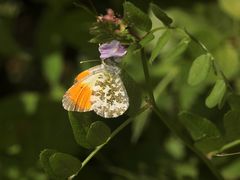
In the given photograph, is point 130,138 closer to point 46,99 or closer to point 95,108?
point 46,99

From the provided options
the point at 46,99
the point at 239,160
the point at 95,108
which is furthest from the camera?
the point at 46,99

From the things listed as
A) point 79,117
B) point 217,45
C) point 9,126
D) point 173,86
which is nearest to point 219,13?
point 217,45

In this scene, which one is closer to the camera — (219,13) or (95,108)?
(95,108)

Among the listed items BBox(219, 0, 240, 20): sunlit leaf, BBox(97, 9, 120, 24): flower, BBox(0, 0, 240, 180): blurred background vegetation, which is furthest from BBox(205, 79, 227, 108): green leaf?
BBox(219, 0, 240, 20): sunlit leaf

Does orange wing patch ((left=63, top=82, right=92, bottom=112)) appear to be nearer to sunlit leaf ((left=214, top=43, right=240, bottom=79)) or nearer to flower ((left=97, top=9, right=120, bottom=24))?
flower ((left=97, top=9, right=120, bottom=24))

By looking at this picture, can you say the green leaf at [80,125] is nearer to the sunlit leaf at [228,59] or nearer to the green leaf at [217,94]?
the green leaf at [217,94]

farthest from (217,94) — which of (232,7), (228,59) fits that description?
(232,7)
